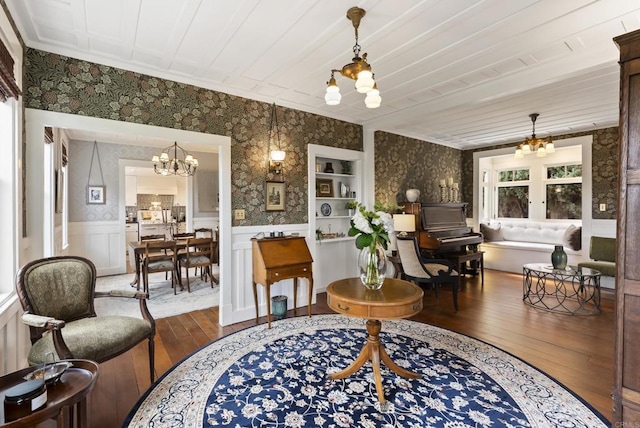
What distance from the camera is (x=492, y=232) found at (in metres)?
6.77

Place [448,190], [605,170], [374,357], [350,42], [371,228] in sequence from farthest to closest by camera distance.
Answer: [448,190] → [605,170] → [350,42] → [371,228] → [374,357]

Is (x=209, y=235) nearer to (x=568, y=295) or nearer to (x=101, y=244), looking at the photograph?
(x=101, y=244)

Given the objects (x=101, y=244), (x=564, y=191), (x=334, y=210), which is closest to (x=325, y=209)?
(x=334, y=210)

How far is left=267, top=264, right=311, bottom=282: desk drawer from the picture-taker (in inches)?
133

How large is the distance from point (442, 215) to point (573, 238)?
2.41 meters

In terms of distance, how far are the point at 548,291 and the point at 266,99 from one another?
5.16 m

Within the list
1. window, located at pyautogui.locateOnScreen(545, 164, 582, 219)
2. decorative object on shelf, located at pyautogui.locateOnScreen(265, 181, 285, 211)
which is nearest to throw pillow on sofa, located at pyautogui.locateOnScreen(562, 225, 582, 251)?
window, located at pyautogui.locateOnScreen(545, 164, 582, 219)

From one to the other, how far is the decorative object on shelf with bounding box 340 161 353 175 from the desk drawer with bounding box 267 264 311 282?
1.91 meters

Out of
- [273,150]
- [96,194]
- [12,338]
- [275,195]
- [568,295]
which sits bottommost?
[568,295]

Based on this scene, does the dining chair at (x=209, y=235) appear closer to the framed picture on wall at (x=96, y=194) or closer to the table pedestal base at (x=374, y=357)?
the framed picture on wall at (x=96, y=194)

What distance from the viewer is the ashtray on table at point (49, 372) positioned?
1426 millimetres

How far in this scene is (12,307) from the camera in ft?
6.73

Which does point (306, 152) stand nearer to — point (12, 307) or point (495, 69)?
point (495, 69)

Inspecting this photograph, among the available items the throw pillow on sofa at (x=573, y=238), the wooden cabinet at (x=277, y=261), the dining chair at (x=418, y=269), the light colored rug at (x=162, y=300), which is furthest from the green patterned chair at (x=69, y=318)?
the throw pillow on sofa at (x=573, y=238)
